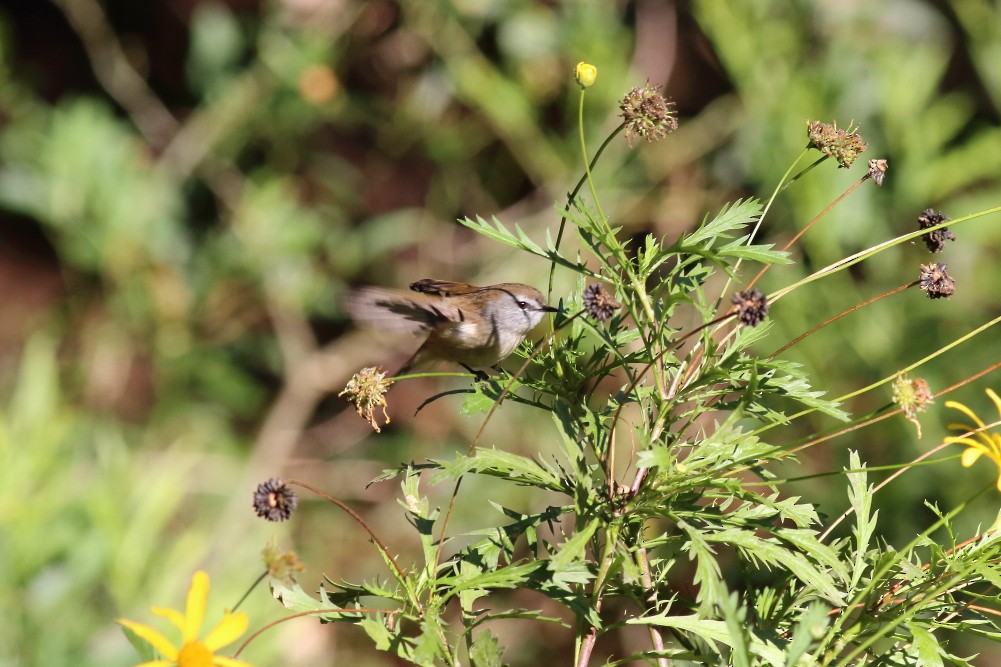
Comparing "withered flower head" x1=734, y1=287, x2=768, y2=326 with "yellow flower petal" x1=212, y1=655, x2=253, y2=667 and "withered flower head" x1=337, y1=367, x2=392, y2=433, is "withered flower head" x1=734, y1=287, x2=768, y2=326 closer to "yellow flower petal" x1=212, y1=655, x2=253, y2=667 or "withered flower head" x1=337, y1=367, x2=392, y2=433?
"withered flower head" x1=337, y1=367, x2=392, y2=433

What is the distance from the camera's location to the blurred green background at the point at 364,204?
3219 mm

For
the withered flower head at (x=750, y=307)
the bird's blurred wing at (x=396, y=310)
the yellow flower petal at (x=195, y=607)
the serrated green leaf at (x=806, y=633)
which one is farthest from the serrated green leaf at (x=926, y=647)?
the bird's blurred wing at (x=396, y=310)

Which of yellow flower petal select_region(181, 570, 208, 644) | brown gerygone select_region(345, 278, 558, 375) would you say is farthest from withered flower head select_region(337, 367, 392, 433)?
brown gerygone select_region(345, 278, 558, 375)

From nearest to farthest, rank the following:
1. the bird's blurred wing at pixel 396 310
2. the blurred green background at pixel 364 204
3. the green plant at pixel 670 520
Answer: the green plant at pixel 670 520, the bird's blurred wing at pixel 396 310, the blurred green background at pixel 364 204

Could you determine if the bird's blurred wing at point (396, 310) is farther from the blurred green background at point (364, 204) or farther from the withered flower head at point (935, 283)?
the blurred green background at point (364, 204)

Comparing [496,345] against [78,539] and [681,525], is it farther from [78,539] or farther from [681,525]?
[78,539]

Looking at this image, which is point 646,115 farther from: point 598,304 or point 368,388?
point 368,388

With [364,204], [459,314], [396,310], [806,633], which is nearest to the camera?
[806,633]

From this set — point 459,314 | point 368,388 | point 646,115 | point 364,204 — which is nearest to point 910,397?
point 646,115

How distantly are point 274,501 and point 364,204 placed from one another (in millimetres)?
3254

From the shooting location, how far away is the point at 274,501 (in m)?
1.05

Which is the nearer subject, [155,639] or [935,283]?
[155,639]

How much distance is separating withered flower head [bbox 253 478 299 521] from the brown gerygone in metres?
0.45

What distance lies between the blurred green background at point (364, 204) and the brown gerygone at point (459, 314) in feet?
4.88
